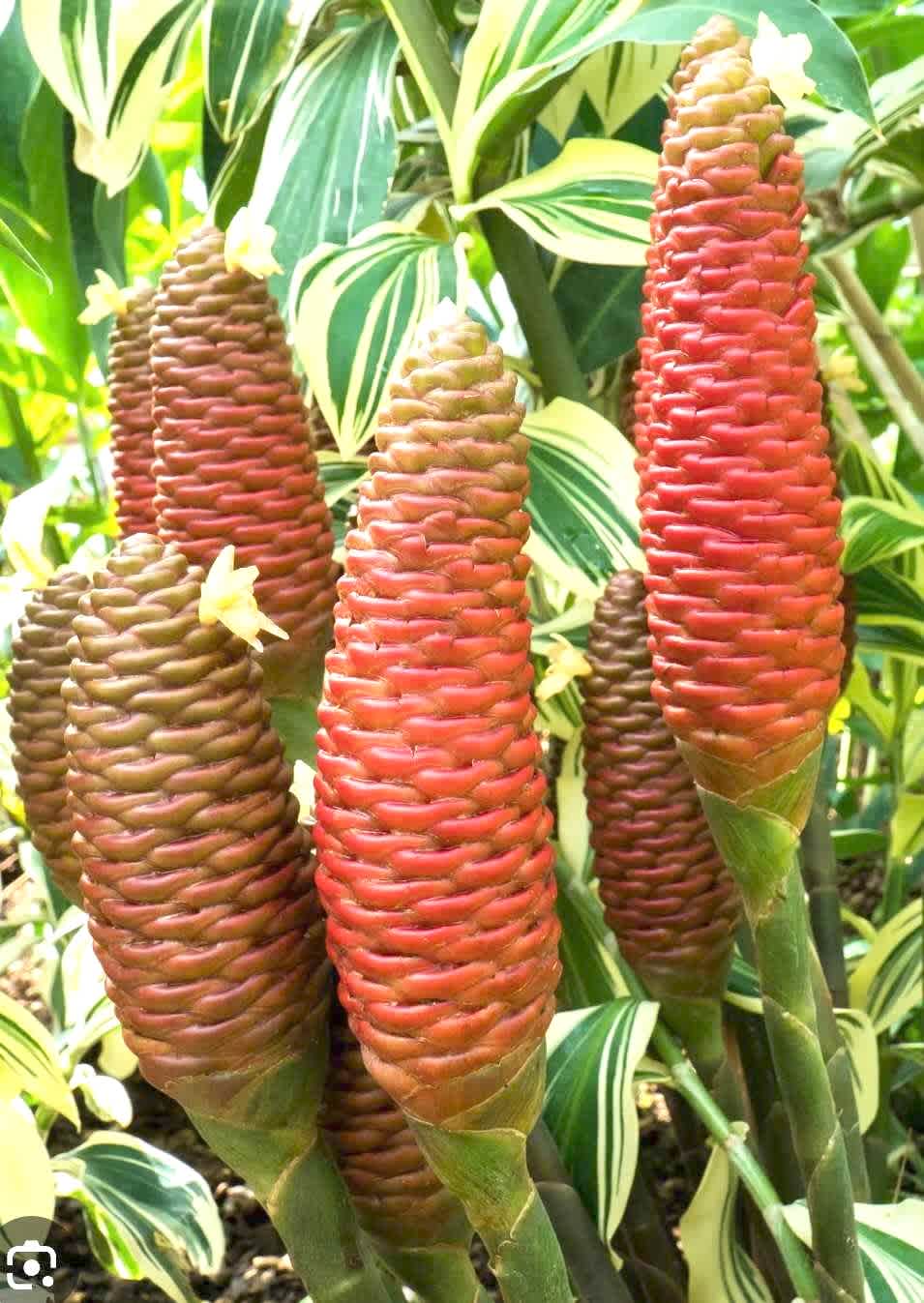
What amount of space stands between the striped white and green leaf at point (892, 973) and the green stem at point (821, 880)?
151 millimetres

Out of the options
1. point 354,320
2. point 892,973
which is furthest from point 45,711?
point 892,973

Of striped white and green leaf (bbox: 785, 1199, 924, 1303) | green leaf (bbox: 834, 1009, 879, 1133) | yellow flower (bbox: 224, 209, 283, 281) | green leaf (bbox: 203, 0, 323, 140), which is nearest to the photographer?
yellow flower (bbox: 224, 209, 283, 281)

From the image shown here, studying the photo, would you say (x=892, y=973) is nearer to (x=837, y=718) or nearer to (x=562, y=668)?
(x=837, y=718)

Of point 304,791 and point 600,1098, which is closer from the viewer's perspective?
point 304,791

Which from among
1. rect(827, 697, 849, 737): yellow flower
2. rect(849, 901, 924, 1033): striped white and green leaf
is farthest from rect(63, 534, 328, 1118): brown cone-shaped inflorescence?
rect(849, 901, 924, 1033): striped white and green leaf

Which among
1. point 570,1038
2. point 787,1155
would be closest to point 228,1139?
point 570,1038

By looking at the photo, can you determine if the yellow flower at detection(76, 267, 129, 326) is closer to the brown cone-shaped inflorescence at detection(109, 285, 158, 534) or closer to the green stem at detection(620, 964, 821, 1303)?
the brown cone-shaped inflorescence at detection(109, 285, 158, 534)

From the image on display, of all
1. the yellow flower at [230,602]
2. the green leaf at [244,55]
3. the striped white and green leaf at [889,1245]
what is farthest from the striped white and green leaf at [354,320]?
the striped white and green leaf at [889,1245]

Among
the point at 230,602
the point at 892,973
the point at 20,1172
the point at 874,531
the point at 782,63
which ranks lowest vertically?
the point at 892,973

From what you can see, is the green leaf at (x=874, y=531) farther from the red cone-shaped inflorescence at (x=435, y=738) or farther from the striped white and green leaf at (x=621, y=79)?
the red cone-shaped inflorescence at (x=435, y=738)

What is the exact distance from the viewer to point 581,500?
2.15ft

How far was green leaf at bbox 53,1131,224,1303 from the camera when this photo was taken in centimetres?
76

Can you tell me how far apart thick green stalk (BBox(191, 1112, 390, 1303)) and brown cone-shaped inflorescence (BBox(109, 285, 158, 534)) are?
272 millimetres

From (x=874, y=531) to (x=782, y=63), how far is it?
0.36m
